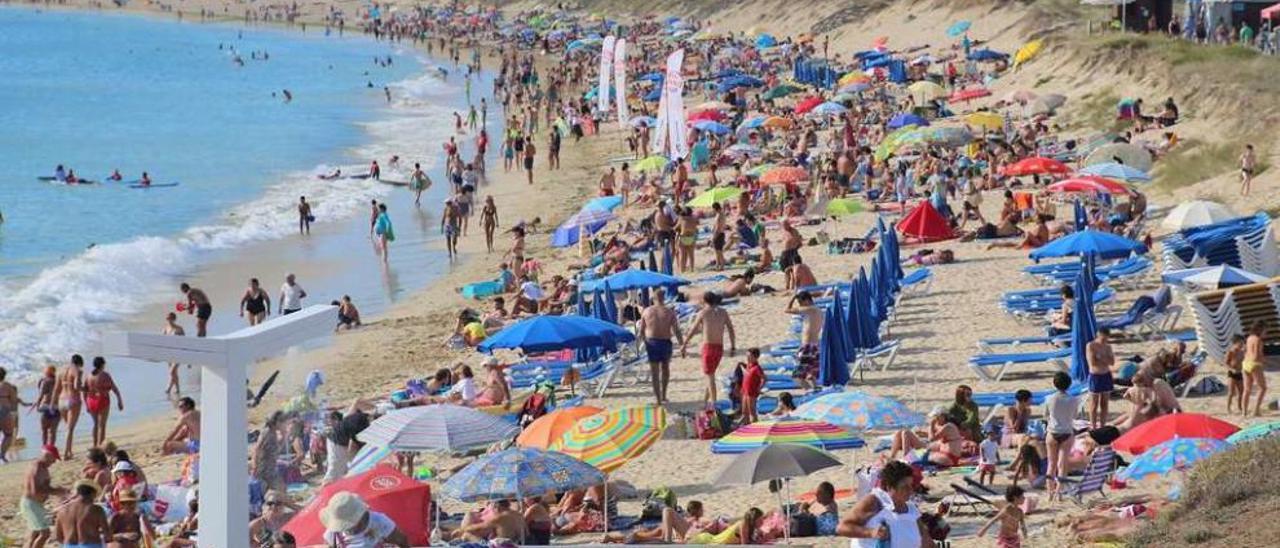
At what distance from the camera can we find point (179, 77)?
7594cm

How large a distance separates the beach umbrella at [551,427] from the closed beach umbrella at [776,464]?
1.66 m

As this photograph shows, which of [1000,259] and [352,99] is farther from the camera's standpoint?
[352,99]

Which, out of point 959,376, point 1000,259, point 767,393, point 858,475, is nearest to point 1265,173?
point 1000,259

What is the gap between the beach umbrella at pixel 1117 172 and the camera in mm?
23812

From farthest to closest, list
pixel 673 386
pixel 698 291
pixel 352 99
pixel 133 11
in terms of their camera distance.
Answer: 1. pixel 133 11
2. pixel 352 99
3. pixel 698 291
4. pixel 673 386

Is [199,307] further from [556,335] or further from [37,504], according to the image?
[37,504]

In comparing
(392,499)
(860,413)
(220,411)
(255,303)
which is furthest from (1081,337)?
(255,303)

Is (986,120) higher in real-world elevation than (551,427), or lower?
higher

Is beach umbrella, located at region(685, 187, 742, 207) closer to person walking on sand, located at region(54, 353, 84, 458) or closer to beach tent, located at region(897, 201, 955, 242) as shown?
beach tent, located at region(897, 201, 955, 242)

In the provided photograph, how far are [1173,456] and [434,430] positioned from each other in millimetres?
4882

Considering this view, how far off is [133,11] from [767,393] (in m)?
106

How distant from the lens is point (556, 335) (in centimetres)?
1577

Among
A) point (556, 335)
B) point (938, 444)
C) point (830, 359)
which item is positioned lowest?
point (938, 444)

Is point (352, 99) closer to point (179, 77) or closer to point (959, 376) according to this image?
point (179, 77)
